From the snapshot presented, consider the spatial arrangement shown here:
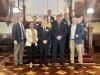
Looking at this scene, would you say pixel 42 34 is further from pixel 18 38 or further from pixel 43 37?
pixel 18 38

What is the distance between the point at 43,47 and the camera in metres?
6.57

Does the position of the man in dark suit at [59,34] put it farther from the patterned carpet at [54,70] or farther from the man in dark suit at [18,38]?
the man in dark suit at [18,38]

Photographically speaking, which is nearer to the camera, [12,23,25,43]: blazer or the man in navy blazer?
[12,23,25,43]: blazer

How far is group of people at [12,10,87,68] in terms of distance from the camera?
6469 mm

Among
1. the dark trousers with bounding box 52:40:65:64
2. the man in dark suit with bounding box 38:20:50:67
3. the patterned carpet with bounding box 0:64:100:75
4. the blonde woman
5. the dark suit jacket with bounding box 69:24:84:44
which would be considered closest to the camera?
the patterned carpet with bounding box 0:64:100:75

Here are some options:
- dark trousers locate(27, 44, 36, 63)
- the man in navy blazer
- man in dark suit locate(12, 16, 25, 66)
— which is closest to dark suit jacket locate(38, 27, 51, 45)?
dark trousers locate(27, 44, 36, 63)

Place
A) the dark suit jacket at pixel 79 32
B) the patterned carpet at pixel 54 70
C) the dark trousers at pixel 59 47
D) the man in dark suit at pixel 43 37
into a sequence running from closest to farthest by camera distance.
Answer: the patterned carpet at pixel 54 70, the man in dark suit at pixel 43 37, the dark suit jacket at pixel 79 32, the dark trousers at pixel 59 47

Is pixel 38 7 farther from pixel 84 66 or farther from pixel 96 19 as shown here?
pixel 84 66

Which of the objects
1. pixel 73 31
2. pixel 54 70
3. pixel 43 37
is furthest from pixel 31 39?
pixel 73 31

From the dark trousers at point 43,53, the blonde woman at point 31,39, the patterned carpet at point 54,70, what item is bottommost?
the patterned carpet at point 54,70

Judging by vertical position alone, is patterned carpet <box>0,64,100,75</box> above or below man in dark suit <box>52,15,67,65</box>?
below

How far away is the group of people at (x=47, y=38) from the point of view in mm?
6469

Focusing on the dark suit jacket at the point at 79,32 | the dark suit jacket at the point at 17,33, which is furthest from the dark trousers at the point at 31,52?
the dark suit jacket at the point at 79,32

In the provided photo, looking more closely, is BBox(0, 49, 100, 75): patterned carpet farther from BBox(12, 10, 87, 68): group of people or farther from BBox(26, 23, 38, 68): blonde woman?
BBox(26, 23, 38, 68): blonde woman
